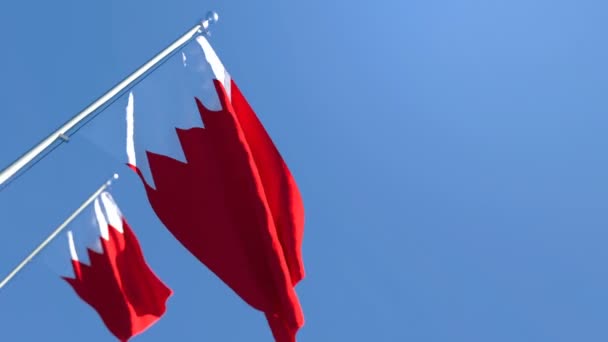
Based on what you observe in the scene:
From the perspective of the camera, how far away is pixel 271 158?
7.46 m

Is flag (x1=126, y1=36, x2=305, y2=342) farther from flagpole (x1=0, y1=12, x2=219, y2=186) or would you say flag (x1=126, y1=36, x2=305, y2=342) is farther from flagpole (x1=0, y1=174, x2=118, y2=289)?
flagpole (x1=0, y1=174, x2=118, y2=289)

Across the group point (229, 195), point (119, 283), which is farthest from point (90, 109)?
point (119, 283)

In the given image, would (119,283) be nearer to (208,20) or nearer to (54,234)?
(54,234)

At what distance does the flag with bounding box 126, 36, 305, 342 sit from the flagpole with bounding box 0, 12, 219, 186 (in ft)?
0.83

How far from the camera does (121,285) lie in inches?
349

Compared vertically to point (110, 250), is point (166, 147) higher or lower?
higher

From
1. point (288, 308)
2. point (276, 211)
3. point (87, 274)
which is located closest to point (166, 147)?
point (276, 211)

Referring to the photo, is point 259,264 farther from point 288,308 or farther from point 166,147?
point 166,147

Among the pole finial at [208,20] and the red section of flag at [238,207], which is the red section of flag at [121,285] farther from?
the pole finial at [208,20]

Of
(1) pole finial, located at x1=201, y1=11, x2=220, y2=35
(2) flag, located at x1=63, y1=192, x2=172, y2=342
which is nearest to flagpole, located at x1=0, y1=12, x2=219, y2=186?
(1) pole finial, located at x1=201, y1=11, x2=220, y2=35

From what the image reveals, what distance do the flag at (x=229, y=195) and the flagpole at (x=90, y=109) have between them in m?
0.25

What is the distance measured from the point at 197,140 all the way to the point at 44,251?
428 cm

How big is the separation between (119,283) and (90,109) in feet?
12.6

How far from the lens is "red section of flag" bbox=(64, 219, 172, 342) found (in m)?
8.84
